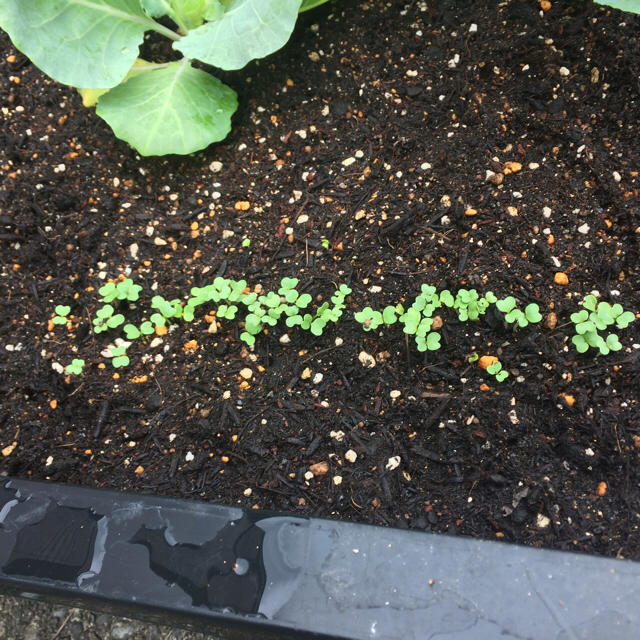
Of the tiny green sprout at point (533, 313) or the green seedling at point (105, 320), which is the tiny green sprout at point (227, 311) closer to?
the green seedling at point (105, 320)

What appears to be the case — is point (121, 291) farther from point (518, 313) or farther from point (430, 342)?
point (518, 313)

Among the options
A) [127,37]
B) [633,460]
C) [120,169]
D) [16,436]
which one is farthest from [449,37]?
[16,436]

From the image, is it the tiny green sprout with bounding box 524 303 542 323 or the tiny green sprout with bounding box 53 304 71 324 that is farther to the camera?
the tiny green sprout with bounding box 53 304 71 324

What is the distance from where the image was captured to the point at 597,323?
1356mm

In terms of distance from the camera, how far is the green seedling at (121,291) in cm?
153

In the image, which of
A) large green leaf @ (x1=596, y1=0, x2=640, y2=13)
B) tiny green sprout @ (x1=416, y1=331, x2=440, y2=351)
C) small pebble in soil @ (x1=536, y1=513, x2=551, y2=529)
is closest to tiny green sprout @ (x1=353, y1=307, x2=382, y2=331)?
tiny green sprout @ (x1=416, y1=331, x2=440, y2=351)

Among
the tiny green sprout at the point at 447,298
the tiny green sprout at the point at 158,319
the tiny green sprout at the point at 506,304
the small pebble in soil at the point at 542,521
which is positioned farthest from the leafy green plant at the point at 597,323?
the tiny green sprout at the point at 158,319

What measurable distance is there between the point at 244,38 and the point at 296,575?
123 cm

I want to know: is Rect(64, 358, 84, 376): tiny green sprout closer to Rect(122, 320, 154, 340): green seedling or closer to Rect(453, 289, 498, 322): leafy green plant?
Rect(122, 320, 154, 340): green seedling

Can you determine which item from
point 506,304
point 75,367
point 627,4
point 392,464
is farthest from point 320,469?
point 627,4

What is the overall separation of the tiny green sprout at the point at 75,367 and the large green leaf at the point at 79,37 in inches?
29.2

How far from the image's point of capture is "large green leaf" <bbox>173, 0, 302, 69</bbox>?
1.35 m

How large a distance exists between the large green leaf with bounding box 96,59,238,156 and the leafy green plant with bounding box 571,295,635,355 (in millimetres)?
1099

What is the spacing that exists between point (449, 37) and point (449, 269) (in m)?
0.72
